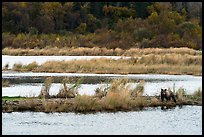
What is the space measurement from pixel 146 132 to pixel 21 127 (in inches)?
149

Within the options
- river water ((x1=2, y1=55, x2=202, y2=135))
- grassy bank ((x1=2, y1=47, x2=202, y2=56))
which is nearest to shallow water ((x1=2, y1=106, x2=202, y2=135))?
river water ((x1=2, y1=55, x2=202, y2=135))

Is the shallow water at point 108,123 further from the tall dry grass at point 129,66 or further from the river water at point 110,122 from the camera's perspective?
the tall dry grass at point 129,66

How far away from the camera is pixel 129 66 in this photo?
4722 cm

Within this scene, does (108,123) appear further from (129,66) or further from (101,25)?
(101,25)

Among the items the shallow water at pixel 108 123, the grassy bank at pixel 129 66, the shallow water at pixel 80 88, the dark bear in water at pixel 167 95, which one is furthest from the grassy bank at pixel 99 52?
the shallow water at pixel 108 123

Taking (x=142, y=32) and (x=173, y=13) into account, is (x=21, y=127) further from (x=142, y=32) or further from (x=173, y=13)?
(x=173, y=13)

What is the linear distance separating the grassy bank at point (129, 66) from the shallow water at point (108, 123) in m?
23.0

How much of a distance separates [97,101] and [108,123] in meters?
3.43

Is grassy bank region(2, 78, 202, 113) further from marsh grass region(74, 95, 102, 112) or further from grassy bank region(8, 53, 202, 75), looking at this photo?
grassy bank region(8, 53, 202, 75)

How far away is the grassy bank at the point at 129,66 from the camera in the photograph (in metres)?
46.1

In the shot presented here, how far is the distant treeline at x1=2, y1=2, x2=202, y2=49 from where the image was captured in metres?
76.7

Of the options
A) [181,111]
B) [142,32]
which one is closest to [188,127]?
[181,111]

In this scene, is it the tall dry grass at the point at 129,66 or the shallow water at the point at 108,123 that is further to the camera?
the tall dry grass at the point at 129,66

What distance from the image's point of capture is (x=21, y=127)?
757 inches
